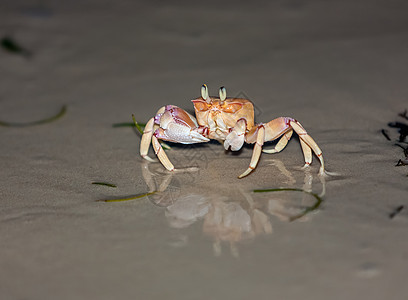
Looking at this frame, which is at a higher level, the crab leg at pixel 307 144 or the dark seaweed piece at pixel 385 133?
the crab leg at pixel 307 144

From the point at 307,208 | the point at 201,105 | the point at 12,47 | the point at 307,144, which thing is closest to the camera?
the point at 307,208

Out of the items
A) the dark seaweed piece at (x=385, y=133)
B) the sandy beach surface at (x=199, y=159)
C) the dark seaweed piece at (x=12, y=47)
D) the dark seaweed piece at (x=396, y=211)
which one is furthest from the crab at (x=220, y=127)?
the dark seaweed piece at (x=12, y=47)

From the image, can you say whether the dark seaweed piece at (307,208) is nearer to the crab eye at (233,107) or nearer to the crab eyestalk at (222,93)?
the crab eye at (233,107)

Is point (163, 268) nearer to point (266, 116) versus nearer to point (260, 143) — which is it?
point (260, 143)

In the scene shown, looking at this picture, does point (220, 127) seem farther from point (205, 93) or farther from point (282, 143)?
point (282, 143)

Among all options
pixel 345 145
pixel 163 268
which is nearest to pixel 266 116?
pixel 345 145

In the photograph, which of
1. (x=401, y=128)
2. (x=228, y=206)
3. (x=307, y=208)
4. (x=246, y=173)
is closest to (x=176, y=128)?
(x=246, y=173)

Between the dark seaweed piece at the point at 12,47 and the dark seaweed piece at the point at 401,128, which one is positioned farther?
the dark seaweed piece at the point at 12,47
